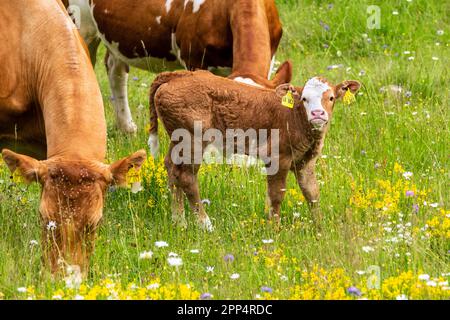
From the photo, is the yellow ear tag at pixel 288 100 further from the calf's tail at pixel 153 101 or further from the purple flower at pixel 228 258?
the purple flower at pixel 228 258

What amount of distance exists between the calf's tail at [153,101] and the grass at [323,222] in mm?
246

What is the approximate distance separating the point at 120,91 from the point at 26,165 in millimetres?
4913

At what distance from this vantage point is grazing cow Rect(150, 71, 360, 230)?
778 centimetres

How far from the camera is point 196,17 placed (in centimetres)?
984

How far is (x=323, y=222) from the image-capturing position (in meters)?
7.54

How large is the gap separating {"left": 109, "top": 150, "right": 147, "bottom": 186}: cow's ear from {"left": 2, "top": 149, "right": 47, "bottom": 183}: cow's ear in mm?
424

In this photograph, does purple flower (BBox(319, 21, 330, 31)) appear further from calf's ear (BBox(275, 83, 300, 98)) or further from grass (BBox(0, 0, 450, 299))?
calf's ear (BBox(275, 83, 300, 98))

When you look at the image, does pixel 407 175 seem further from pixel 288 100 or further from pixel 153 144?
pixel 153 144

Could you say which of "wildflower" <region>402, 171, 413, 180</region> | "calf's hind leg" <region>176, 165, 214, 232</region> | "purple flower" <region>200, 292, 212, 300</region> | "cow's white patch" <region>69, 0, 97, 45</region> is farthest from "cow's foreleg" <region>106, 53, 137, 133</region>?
"purple flower" <region>200, 292, 212, 300</region>

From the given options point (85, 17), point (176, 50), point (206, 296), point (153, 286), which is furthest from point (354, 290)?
point (85, 17)

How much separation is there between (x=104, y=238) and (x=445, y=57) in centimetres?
567

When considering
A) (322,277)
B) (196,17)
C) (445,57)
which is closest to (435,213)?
(322,277)

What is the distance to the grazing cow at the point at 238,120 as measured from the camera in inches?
306
